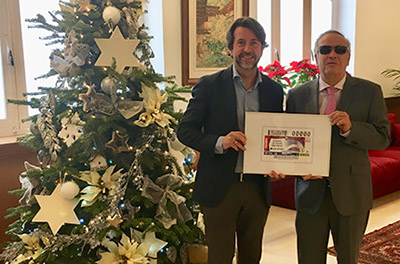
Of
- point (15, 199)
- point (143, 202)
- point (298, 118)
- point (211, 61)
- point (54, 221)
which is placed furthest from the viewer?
point (211, 61)

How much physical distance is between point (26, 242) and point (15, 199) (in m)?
0.71

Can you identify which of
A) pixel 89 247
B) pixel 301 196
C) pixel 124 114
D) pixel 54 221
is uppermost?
pixel 124 114

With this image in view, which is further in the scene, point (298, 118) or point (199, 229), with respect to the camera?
point (199, 229)

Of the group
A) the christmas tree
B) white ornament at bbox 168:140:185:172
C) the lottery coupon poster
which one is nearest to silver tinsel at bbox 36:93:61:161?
the christmas tree

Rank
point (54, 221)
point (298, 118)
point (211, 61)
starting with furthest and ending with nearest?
point (211, 61) → point (54, 221) → point (298, 118)

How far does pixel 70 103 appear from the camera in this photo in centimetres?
219

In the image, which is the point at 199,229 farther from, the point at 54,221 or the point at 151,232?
the point at 54,221

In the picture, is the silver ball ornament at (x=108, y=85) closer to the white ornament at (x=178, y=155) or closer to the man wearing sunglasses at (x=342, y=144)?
the white ornament at (x=178, y=155)

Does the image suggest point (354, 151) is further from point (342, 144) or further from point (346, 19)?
point (346, 19)

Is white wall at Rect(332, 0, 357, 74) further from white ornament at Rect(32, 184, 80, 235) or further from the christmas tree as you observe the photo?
white ornament at Rect(32, 184, 80, 235)

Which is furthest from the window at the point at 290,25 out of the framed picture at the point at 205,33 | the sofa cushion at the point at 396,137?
the sofa cushion at the point at 396,137

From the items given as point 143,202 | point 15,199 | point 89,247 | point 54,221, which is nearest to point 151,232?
point 143,202

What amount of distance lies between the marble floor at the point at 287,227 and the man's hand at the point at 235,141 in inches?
59.3

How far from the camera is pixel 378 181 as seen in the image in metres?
4.16
